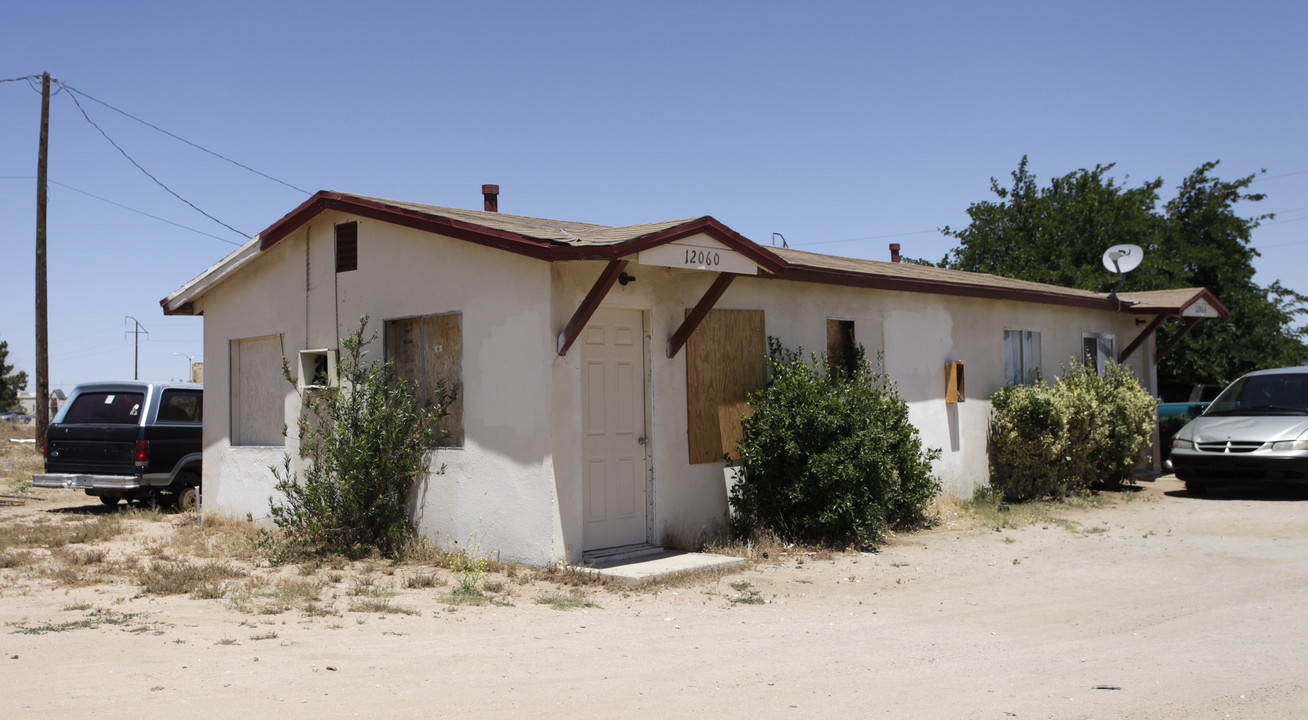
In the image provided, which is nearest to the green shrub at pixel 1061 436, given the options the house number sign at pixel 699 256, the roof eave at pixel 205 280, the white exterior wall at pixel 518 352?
the white exterior wall at pixel 518 352

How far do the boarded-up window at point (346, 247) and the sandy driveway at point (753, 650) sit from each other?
157 inches

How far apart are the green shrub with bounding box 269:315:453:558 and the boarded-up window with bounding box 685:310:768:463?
7.79ft

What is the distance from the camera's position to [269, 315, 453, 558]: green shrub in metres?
9.61

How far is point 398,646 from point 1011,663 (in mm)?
3609

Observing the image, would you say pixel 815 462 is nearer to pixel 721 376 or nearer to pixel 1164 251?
pixel 721 376

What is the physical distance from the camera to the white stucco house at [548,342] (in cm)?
889

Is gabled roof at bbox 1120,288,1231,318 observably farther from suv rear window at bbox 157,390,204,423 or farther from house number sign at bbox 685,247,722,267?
suv rear window at bbox 157,390,204,423

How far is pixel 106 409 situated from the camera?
13086mm

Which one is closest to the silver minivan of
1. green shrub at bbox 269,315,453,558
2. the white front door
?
the white front door

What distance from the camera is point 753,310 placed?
10.8 metres

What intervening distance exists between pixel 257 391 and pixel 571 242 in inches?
215

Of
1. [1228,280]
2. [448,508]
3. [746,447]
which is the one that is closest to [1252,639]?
[746,447]

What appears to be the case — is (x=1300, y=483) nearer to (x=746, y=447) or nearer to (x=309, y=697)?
(x=746, y=447)

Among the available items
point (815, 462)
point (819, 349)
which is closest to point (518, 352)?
point (815, 462)
